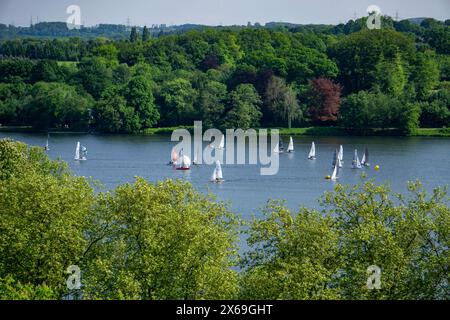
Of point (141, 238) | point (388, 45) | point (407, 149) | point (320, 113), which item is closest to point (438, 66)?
point (388, 45)

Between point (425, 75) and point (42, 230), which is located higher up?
point (425, 75)

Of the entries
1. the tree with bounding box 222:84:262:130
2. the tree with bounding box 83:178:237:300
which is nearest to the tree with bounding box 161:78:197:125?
the tree with bounding box 222:84:262:130

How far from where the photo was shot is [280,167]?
7744 centimetres

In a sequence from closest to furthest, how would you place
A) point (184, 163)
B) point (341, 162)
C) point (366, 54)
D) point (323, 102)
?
1. point (184, 163)
2. point (341, 162)
3. point (323, 102)
4. point (366, 54)

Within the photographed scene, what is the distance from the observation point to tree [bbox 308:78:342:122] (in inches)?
4316

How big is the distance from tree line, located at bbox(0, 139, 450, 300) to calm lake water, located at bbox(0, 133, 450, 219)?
1980 cm

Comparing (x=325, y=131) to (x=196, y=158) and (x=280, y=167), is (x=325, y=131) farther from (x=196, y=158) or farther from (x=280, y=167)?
(x=280, y=167)

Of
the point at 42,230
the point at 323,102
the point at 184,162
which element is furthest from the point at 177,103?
the point at 42,230

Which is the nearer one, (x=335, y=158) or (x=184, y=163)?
(x=335, y=158)

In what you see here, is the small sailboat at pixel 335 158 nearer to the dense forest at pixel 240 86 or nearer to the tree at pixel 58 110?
the dense forest at pixel 240 86

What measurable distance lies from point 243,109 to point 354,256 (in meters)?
75.6

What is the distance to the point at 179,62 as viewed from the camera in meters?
131

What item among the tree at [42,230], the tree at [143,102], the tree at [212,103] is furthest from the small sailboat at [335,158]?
the tree at [42,230]
